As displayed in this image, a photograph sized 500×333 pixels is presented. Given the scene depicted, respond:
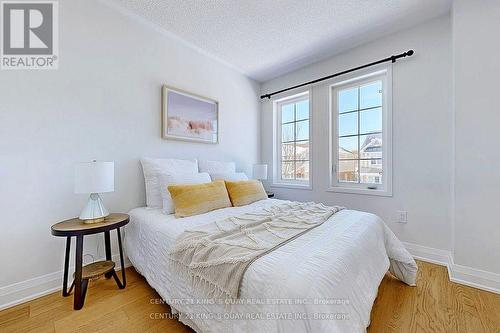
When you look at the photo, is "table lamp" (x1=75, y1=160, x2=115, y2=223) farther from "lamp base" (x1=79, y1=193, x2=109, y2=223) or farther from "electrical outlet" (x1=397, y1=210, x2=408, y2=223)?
"electrical outlet" (x1=397, y1=210, x2=408, y2=223)

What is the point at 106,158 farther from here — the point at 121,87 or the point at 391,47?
the point at 391,47

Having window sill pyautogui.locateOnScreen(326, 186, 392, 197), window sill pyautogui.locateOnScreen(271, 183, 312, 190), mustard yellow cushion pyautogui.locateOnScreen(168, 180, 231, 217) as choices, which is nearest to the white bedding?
mustard yellow cushion pyautogui.locateOnScreen(168, 180, 231, 217)

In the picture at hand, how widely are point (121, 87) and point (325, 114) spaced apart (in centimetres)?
253

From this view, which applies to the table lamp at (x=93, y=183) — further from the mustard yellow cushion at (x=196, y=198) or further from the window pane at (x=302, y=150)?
the window pane at (x=302, y=150)

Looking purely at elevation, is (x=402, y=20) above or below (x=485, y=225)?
above

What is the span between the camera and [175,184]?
6.84 feet

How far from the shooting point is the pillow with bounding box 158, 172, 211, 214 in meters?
1.98

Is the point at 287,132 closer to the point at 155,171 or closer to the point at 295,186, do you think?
the point at 295,186

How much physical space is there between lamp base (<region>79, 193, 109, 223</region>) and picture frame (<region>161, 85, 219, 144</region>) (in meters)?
1.02

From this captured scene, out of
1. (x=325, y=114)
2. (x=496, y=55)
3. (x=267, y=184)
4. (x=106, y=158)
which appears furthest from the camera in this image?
(x=267, y=184)

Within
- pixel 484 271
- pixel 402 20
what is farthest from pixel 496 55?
pixel 484 271

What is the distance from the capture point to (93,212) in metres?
1.69

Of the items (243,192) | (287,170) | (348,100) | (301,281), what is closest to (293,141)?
(287,170)

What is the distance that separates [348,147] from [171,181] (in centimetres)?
229
